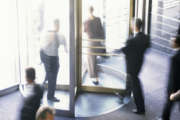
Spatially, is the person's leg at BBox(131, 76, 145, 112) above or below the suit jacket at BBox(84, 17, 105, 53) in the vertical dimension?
below

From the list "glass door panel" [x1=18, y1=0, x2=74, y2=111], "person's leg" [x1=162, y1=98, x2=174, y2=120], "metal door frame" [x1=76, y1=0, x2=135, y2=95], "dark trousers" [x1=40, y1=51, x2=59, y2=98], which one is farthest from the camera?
"metal door frame" [x1=76, y1=0, x2=135, y2=95]

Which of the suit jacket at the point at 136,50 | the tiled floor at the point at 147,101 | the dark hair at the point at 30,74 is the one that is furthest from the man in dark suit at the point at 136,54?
the dark hair at the point at 30,74

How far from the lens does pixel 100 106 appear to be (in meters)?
5.89

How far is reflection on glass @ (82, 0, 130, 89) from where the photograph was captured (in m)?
6.12

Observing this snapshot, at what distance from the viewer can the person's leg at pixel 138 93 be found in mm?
5477

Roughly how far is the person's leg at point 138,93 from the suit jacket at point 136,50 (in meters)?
0.13

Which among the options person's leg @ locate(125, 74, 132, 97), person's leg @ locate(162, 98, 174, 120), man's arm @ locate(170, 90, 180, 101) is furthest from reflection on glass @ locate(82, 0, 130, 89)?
man's arm @ locate(170, 90, 180, 101)

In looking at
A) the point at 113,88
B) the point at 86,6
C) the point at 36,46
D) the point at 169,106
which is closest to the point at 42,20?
the point at 36,46

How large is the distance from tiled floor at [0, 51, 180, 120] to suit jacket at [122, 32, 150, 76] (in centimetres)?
70

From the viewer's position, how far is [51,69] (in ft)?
18.0

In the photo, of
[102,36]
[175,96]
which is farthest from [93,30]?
[175,96]

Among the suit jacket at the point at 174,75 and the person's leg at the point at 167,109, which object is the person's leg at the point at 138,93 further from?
the suit jacket at the point at 174,75

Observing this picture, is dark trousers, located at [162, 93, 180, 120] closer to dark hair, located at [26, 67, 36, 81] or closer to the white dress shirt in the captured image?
the white dress shirt

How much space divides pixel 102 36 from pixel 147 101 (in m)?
1.37
